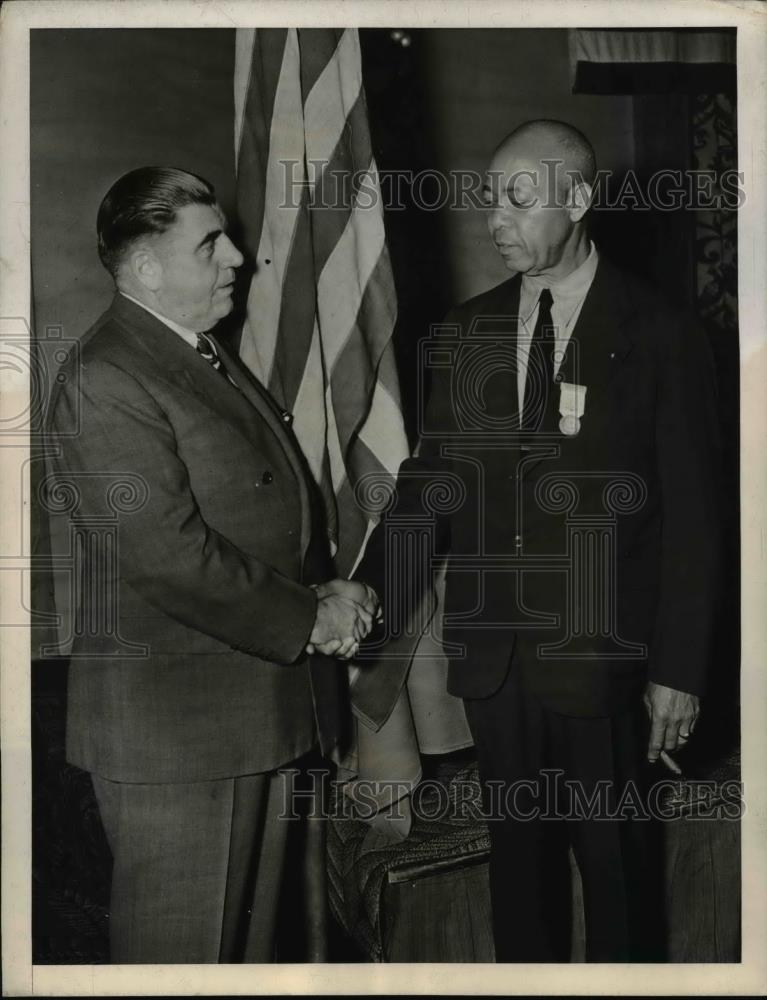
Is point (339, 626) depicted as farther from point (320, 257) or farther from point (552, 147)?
point (552, 147)

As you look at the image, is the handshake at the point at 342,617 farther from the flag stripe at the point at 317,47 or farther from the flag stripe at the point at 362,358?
the flag stripe at the point at 317,47

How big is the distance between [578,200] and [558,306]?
0.18 meters

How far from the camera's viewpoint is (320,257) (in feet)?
6.79

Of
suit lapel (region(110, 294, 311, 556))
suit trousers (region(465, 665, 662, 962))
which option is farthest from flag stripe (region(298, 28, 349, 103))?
suit trousers (region(465, 665, 662, 962))

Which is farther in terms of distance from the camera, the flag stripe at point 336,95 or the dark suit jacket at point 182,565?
the flag stripe at point 336,95

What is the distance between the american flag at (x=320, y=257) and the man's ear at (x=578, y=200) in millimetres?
328

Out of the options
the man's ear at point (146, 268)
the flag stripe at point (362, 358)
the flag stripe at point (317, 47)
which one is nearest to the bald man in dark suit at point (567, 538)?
the flag stripe at point (362, 358)

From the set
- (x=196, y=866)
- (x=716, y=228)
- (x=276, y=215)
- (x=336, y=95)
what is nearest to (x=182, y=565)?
(x=196, y=866)

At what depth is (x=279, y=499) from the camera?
1.96 m

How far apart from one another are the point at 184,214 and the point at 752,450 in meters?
1.06

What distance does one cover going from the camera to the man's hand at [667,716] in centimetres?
202

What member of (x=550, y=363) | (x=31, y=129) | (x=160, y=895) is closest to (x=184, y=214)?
(x=31, y=129)

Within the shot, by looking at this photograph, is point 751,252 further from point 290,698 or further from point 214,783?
point 214,783

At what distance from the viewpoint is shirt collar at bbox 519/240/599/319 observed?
2.02 meters
